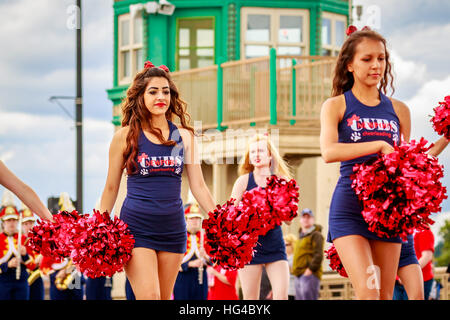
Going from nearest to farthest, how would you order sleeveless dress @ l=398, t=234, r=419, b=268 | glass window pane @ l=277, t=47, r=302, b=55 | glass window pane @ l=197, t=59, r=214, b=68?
sleeveless dress @ l=398, t=234, r=419, b=268, glass window pane @ l=277, t=47, r=302, b=55, glass window pane @ l=197, t=59, r=214, b=68

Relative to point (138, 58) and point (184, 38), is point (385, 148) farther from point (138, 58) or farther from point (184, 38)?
point (138, 58)

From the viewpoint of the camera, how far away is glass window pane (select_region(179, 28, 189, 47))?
19828 mm

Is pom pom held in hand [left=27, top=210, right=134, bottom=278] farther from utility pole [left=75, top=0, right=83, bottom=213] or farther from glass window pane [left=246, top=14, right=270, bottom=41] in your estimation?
glass window pane [left=246, top=14, right=270, bottom=41]

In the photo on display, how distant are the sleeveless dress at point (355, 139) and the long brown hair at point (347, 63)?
0.21 m

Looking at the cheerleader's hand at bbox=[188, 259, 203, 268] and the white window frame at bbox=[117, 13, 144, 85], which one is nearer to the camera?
the cheerleader's hand at bbox=[188, 259, 203, 268]

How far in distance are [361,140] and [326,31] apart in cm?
1448

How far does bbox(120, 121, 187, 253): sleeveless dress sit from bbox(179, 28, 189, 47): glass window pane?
45.3ft

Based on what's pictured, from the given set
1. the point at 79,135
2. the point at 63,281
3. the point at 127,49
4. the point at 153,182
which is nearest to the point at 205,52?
the point at 127,49

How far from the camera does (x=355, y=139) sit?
5.79m

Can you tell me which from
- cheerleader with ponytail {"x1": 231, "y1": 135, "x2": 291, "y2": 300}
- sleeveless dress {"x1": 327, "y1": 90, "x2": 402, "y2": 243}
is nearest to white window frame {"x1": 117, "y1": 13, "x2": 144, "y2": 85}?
cheerleader with ponytail {"x1": 231, "y1": 135, "x2": 291, "y2": 300}

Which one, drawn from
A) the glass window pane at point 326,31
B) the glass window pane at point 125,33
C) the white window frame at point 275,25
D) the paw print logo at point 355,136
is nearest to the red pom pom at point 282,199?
the paw print logo at point 355,136

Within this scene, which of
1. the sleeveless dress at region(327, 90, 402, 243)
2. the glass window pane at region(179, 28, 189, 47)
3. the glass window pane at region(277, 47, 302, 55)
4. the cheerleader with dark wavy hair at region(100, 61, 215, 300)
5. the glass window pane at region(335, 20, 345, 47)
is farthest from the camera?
the glass window pane at region(335, 20, 345, 47)

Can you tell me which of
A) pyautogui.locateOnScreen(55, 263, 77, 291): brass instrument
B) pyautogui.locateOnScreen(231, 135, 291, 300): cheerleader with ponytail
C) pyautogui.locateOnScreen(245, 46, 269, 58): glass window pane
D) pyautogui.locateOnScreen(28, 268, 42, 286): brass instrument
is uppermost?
pyautogui.locateOnScreen(245, 46, 269, 58): glass window pane

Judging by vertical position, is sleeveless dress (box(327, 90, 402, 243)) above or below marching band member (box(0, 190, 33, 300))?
above
